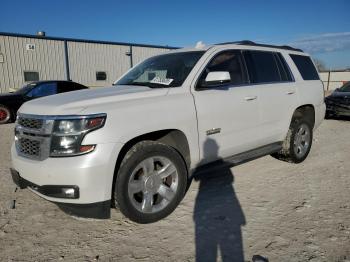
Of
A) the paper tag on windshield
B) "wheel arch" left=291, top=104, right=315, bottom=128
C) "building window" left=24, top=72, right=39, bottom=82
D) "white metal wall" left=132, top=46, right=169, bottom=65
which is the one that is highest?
"white metal wall" left=132, top=46, right=169, bottom=65

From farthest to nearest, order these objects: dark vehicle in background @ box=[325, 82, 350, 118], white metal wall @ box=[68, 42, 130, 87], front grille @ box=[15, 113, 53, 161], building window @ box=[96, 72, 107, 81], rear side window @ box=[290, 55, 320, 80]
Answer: building window @ box=[96, 72, 107, 81] → white metal wall @ box=[68, 42, 130, 87] → dark vehicle in background @ box=[325, 82, 350, 118] → rear side window @ box=[290, 55, 320, 80] → front grille @ box=[15, 113, 53, 161]

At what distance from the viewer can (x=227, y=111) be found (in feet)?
13.0

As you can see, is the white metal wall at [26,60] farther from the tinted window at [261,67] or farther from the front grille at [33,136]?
the tinted window at [261,67]

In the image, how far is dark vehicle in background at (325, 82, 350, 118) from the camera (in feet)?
35.8

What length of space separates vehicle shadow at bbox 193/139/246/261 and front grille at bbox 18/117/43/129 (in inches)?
71.6

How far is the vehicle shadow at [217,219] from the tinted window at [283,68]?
188cm

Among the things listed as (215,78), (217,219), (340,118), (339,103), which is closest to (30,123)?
(215,78)

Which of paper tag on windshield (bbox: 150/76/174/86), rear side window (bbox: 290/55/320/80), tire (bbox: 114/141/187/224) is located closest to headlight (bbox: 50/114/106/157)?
tire (bbox: 114/141/187/224)

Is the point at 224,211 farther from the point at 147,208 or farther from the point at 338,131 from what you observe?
the point at 338,131

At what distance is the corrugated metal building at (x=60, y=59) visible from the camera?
671 inches

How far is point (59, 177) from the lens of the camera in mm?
2877

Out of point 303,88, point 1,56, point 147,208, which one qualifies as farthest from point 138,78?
point 1,56

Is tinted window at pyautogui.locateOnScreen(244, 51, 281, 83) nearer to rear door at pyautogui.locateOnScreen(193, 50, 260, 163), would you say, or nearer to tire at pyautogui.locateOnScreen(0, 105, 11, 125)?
A: rear door at pyautogui.locateOnScreen(193, 50, 260, 163)

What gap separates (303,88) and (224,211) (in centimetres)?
288
